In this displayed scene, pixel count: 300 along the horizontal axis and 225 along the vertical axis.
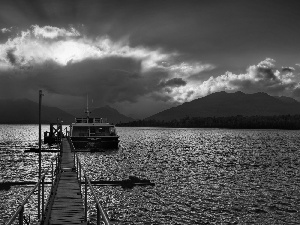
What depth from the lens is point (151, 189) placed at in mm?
30922

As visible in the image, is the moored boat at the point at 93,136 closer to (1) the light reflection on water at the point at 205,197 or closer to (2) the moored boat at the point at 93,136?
(2) the moored boat at the point at 93,136

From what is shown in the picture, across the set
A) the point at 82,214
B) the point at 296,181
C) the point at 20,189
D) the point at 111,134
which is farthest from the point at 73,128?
the point at 82,214

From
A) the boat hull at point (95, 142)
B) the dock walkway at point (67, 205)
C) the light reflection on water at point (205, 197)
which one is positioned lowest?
the light reflection on water at point (205, 197)

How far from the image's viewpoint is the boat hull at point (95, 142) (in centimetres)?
6519

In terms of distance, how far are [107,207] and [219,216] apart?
302 inches

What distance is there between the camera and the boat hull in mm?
65188

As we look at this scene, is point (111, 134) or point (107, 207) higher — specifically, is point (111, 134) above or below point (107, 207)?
above

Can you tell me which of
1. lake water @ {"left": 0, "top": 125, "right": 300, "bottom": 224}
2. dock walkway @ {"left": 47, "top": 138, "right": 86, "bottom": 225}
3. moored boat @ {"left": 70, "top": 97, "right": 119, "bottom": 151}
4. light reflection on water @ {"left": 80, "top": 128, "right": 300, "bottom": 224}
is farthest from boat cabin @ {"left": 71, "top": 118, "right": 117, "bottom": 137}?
dock walkway @ {"left": 47, "top": 138, "right": 86, "bottom": 225}

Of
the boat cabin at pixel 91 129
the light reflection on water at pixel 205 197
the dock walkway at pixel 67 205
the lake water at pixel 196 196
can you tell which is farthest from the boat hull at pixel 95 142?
the dock walkway at pixel 67 205

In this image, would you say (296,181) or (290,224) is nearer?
(290,224)

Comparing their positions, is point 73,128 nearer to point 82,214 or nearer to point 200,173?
point 200,173

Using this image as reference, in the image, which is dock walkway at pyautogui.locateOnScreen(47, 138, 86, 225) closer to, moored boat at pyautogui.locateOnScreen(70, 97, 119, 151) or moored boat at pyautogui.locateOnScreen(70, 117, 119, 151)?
moored boat at pyautogui.locateOnScreen(70, 97, 119, 151)

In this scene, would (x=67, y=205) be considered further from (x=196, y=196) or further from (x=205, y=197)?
(x=205, y=197)

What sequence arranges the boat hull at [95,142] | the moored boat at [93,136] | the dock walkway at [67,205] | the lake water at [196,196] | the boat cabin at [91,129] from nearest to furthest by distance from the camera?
the dock walkway at [67,205], the lake water at [196,196], the boat hull at [95,142], the moored boat at [93,136], the boat cabin at [91,129]
